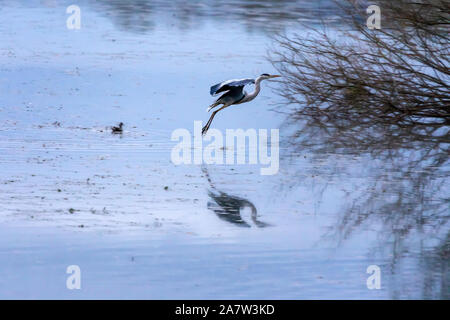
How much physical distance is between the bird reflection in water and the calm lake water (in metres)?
0.03

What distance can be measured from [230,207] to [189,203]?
0.41m

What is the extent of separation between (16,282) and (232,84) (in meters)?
6.68

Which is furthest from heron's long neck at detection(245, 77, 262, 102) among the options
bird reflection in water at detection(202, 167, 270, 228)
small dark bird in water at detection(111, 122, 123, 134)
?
bird reflection in water at detection(202, 167, 270, 228)

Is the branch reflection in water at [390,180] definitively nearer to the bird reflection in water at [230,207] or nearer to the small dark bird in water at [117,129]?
the bird reflection in water at [230,207]

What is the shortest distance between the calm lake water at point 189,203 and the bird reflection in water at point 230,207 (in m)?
0.03

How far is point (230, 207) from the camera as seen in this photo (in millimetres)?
11086

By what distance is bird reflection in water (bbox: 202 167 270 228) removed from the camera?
10477 millimetres

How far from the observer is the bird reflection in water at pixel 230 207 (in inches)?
412

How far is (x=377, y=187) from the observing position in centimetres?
1211

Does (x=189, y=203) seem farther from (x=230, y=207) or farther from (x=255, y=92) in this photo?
(x=255, y=92)
